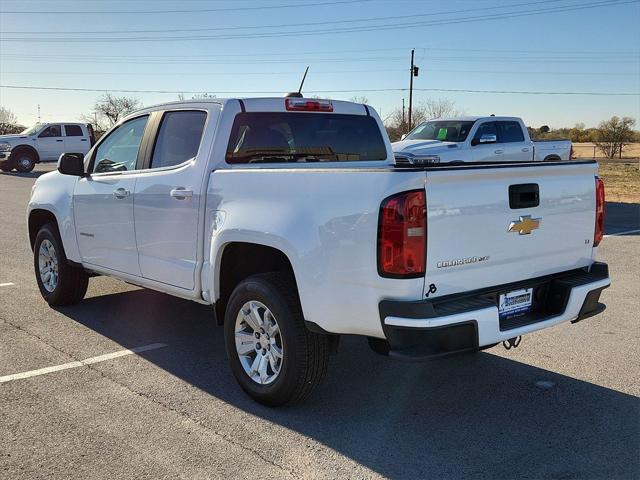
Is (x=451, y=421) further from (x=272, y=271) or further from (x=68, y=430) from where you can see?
(x=68, y=430)

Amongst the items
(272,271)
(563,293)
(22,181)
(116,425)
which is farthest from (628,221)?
(22,181)

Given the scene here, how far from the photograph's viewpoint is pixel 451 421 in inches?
154

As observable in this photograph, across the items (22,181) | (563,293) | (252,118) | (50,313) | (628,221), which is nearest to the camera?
(563,293)

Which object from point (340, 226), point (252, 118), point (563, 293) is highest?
point (252, 118)

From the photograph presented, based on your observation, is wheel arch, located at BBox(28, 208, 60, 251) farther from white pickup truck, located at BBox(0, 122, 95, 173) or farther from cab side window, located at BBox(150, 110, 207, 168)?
white pickup truck, located at BBox(0, 122, 95, 173)

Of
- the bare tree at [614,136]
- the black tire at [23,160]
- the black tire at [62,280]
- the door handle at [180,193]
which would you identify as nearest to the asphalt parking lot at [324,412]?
the black tire at [62,280]

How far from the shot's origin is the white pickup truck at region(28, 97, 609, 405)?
334 cm

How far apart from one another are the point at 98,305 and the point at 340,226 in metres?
3.99

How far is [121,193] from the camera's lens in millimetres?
5242

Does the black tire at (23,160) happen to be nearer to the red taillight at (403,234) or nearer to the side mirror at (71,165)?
the side mirror at (71,165)

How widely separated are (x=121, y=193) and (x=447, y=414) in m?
3.11

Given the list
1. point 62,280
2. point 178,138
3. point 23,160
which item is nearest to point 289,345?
point 178,138

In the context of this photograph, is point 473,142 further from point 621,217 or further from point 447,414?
point 447,414

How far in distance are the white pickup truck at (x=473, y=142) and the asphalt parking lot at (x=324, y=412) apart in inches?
305
